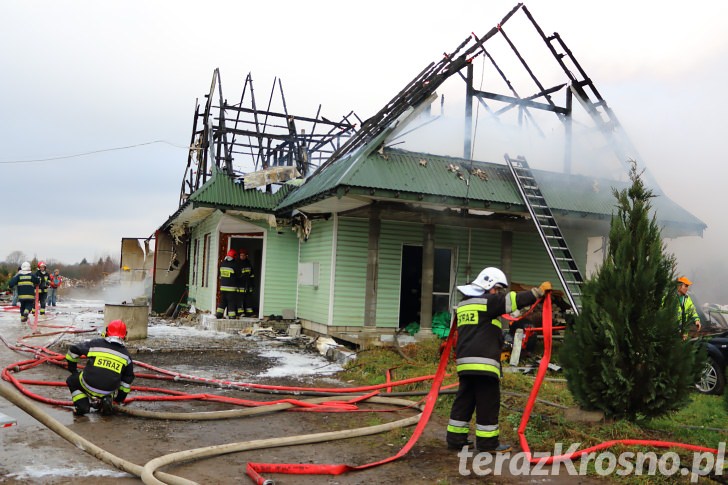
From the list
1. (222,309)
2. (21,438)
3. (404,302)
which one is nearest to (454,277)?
(404,302)

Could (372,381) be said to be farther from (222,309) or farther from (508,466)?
(222,309)

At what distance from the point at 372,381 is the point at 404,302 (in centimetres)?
490

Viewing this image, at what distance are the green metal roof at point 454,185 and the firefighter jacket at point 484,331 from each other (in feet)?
19.4

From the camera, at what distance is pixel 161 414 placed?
6.41 meters

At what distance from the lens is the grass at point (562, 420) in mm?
5496

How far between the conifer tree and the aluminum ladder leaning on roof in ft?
13.5

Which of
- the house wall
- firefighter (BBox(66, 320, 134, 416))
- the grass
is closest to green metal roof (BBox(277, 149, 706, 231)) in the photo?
the house wall

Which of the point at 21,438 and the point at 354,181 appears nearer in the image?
the point at 21,438

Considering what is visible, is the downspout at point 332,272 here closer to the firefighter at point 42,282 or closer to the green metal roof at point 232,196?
the green metal roof at point 232,196

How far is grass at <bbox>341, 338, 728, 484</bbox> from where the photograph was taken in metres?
5.50

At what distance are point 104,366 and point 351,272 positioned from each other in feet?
23.3

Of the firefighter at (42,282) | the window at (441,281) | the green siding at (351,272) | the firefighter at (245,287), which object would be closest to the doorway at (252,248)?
the firefighter at (245,287)

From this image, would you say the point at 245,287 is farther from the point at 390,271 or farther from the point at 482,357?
the point at 482,357

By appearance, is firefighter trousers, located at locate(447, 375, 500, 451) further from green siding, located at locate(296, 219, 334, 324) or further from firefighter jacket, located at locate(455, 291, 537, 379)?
green siding, located at locate(296, 219, 334, 324)
